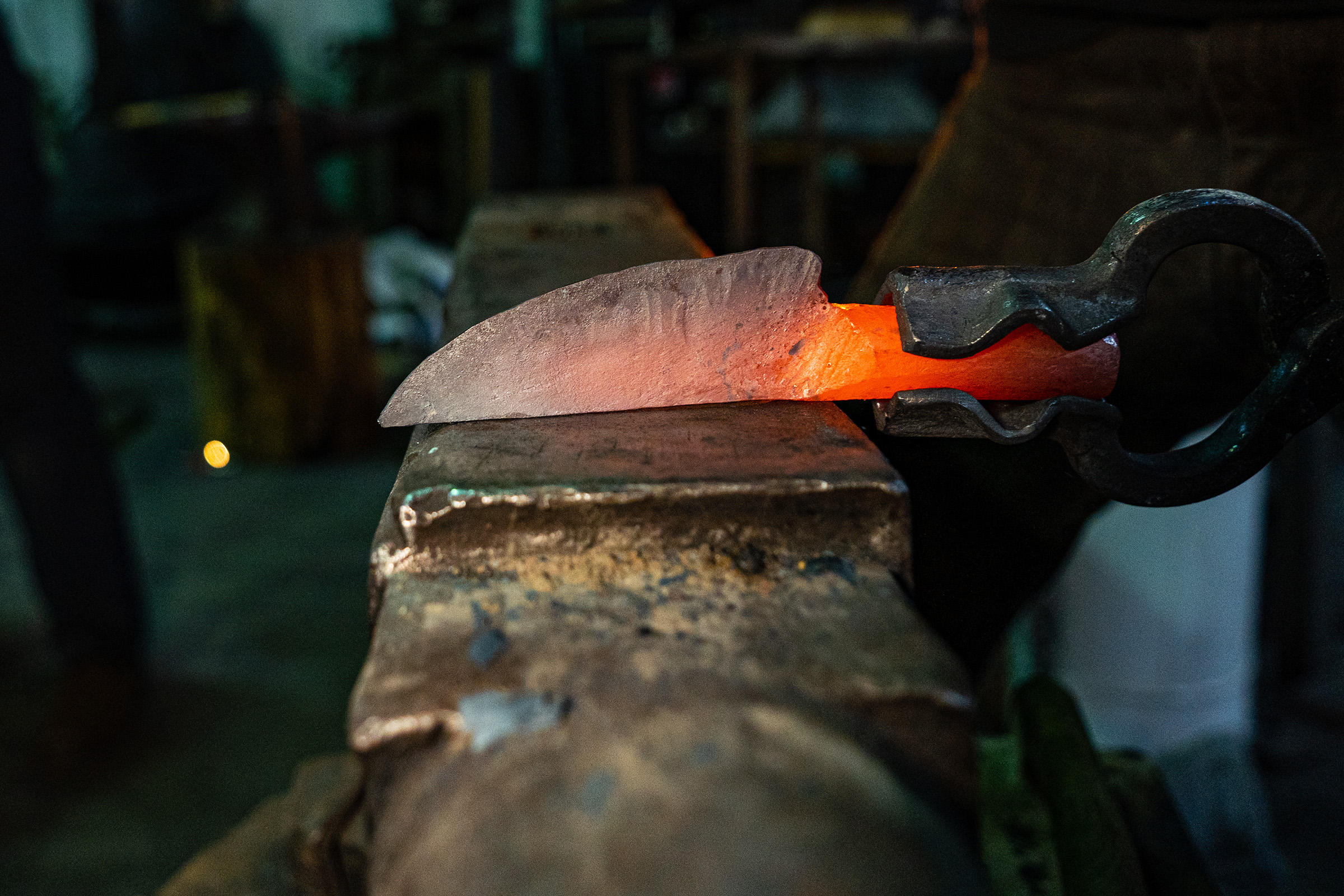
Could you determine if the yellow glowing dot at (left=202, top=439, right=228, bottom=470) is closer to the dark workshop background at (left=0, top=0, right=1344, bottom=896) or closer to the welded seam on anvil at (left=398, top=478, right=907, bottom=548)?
the dark workshop background at (left=0, top=0, right=1344, bottom=896)

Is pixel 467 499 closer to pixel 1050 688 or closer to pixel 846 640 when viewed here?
pixel 846 640

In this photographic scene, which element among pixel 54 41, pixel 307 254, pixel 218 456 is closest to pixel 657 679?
pixel 307 254

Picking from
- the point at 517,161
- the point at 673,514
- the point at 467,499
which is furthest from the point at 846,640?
the point at 517,161

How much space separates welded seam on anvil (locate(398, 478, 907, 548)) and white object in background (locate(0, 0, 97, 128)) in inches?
329

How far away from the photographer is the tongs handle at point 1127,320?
31.2 inches

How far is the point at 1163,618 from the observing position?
2.18 metres

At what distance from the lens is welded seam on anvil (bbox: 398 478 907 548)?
0.71m

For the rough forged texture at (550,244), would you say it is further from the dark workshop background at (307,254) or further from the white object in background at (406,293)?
the white object in background at (406,293)

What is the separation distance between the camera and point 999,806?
1423 millimetres

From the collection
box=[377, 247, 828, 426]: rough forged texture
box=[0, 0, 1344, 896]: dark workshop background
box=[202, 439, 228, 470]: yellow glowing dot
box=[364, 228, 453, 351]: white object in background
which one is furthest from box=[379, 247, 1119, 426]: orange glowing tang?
box=[364, 228, 453, 351]: white object in background

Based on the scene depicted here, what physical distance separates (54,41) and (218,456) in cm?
583

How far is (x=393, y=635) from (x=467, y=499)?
0.36 feet

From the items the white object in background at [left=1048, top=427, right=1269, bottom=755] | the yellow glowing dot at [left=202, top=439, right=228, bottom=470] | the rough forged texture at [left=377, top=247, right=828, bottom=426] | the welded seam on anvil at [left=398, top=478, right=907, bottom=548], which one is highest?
the rough forged texture at [left=377, top=247, right=828, bottom=426]

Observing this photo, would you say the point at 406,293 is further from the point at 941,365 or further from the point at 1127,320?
the point at 1127,320
